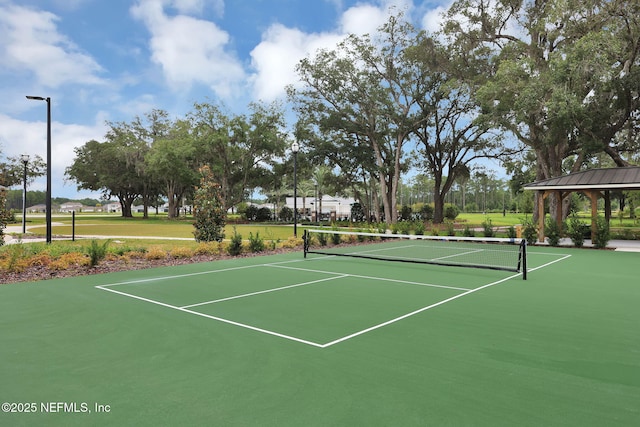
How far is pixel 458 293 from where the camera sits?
7.29 metres

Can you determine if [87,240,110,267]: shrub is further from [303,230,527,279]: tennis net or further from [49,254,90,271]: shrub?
[303,230,527,279]: tennis net

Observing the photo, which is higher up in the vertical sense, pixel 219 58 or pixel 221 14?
pixel 221 14

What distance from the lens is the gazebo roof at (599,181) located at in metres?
15.9

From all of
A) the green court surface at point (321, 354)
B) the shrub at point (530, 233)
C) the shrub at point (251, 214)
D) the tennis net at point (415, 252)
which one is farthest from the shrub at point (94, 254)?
the shrub at point (251, 214)

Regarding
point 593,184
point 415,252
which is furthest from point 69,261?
point 593,184

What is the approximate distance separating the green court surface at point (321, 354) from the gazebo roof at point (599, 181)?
392 inches

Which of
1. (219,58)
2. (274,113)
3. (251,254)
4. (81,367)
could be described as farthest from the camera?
(274,113)

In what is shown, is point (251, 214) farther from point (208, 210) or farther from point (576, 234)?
point (576, 234)

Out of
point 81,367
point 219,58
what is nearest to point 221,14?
point 219,58

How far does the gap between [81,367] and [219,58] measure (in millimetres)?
16101

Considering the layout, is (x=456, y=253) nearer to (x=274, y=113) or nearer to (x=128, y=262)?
(x=128, y=262)

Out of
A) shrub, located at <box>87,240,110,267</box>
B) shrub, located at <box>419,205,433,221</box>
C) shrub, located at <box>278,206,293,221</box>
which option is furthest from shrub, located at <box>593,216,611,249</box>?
shrub, located at <box>278,206,293,221</box>

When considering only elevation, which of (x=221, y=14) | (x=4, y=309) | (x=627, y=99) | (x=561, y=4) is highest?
(x=561, y=4)

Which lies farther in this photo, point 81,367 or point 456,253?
point 456,253
